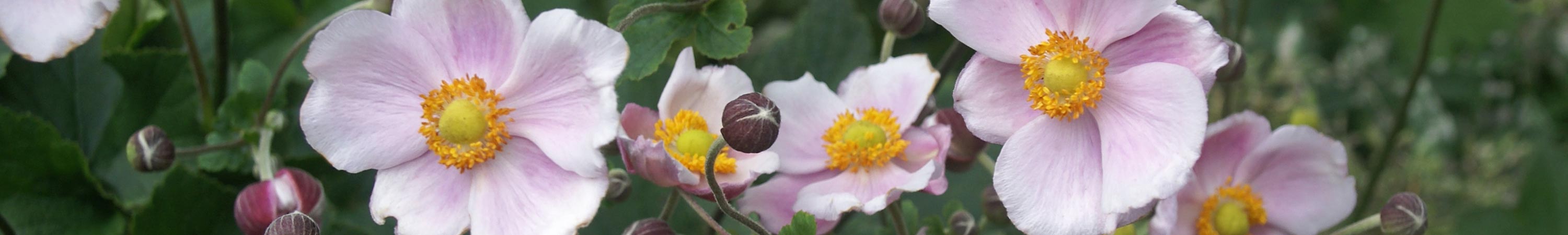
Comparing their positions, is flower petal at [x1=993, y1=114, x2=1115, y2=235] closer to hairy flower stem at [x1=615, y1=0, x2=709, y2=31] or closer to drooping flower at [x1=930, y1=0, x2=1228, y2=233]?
drooping flower at [x1=930, y1=0, x2=1228, y2=233]

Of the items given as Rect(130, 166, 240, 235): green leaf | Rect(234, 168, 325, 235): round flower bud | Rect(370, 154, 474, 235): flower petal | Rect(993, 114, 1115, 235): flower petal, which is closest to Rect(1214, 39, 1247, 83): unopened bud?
Rect(993, 114, 1115, 235): flower petal

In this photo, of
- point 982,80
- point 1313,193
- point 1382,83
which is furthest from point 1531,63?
point 982,80

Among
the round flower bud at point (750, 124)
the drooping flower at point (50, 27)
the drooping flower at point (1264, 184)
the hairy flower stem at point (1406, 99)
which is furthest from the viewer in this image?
the hairy flower stem at point (1406, 99)

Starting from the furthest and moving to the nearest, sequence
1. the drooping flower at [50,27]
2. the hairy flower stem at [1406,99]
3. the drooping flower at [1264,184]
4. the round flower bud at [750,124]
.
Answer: the hairy flower stem at [1406,99] → the drooping flower at [1264,184] → the drooping flower at [50,27] → the round flower bud at [750,124]

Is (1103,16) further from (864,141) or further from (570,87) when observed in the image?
(570,87)

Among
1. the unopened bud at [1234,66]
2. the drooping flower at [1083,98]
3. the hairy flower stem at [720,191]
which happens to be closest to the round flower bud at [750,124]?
the hairy flower stem at [720,191]

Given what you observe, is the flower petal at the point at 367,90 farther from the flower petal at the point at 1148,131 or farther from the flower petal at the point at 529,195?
the flower petal at the point at 1148,131
